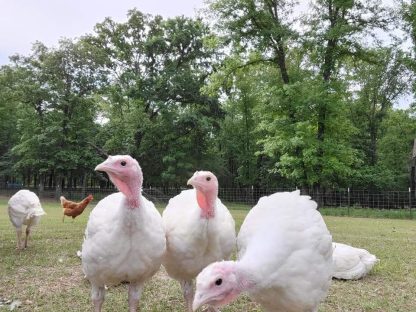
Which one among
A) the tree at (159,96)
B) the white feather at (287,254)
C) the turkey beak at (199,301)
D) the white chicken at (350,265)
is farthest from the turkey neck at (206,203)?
the tree at (159,96)

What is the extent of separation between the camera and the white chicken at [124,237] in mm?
4223

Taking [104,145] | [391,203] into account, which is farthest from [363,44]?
[104,145]

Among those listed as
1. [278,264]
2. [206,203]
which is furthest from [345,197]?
[278,264]

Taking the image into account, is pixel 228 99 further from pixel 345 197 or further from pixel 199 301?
pixel 199 301

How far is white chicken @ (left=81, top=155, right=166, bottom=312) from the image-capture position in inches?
166

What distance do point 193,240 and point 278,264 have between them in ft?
4.69

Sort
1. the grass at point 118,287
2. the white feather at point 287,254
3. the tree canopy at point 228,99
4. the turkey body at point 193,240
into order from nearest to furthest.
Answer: the white feather at point 287,254
the turkey body at point 193,240
the grass at point 118,287
the tree canopy at point 228,99

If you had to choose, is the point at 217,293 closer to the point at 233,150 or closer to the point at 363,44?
the point at 363,44

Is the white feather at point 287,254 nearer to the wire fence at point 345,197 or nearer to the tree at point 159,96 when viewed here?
the wire fence at point 345,197

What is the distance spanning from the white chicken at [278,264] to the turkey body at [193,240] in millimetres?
533

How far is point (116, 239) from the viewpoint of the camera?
13.8 ft

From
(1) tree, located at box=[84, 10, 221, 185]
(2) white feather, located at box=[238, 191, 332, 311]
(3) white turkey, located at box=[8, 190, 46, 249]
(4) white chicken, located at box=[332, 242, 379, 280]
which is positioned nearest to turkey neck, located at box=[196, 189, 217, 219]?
(2) white feather, located at box=[238, 191, 332, 311]

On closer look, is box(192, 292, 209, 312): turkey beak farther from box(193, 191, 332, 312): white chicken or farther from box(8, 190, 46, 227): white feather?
box(8, 190, 46, 227): white feather

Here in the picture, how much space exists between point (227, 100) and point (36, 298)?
37.7 meters
